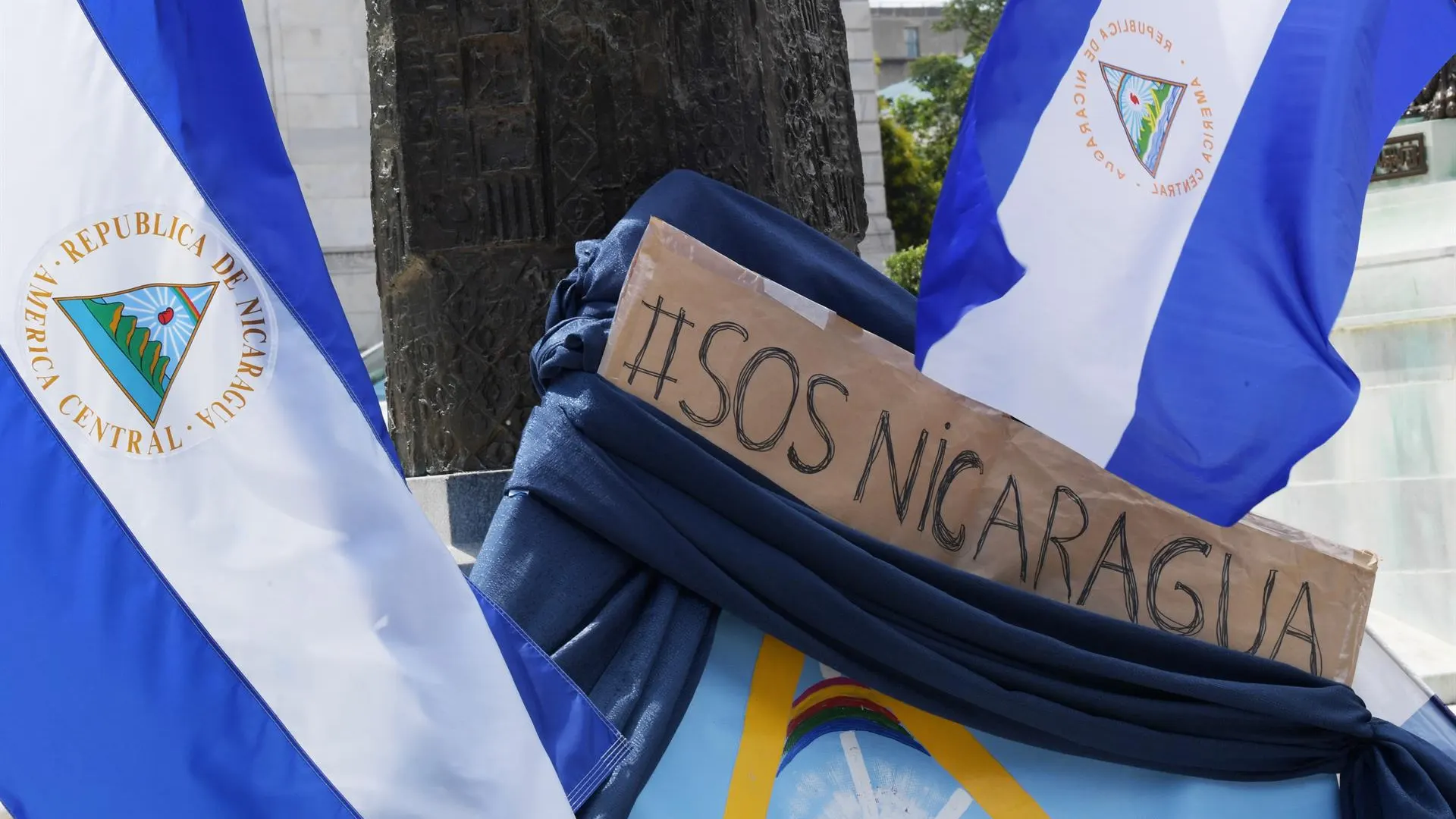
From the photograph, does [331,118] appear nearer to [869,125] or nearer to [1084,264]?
[869,125]

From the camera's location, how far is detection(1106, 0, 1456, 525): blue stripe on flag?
2018 mm

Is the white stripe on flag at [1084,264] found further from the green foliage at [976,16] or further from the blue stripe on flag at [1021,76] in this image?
the green foliage at [976,16]

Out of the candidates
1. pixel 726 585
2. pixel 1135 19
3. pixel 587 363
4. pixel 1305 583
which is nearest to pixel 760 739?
pixel 726 585

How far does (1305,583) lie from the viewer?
247 centimetres

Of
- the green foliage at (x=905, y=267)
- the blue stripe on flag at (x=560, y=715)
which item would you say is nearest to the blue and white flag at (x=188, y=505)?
the blue stripe on flag at (x=560, y=715)

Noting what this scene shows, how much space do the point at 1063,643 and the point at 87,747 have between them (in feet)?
4.29

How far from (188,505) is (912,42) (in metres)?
41.5

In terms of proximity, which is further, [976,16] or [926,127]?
[976,16]

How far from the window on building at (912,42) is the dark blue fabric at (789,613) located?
39.0 metres

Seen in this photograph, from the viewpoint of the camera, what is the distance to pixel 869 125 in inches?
799

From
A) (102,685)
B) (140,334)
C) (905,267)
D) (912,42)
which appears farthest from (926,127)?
(102,685)

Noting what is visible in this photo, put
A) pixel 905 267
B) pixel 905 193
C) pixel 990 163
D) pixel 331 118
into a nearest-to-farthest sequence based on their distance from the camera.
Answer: pixel 990 163 → pixel 331 118 → pixel 905 267 → pixel 905 193

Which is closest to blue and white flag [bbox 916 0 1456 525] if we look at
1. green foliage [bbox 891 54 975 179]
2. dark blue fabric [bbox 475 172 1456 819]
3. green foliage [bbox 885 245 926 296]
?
dark blue fabric [bbox 475 172 1456 819]

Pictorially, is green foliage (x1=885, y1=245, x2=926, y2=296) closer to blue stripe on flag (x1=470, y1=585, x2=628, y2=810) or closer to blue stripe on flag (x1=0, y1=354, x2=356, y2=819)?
blue stripe on flag (x1=470, y1=585, x2=628, y2=810)
